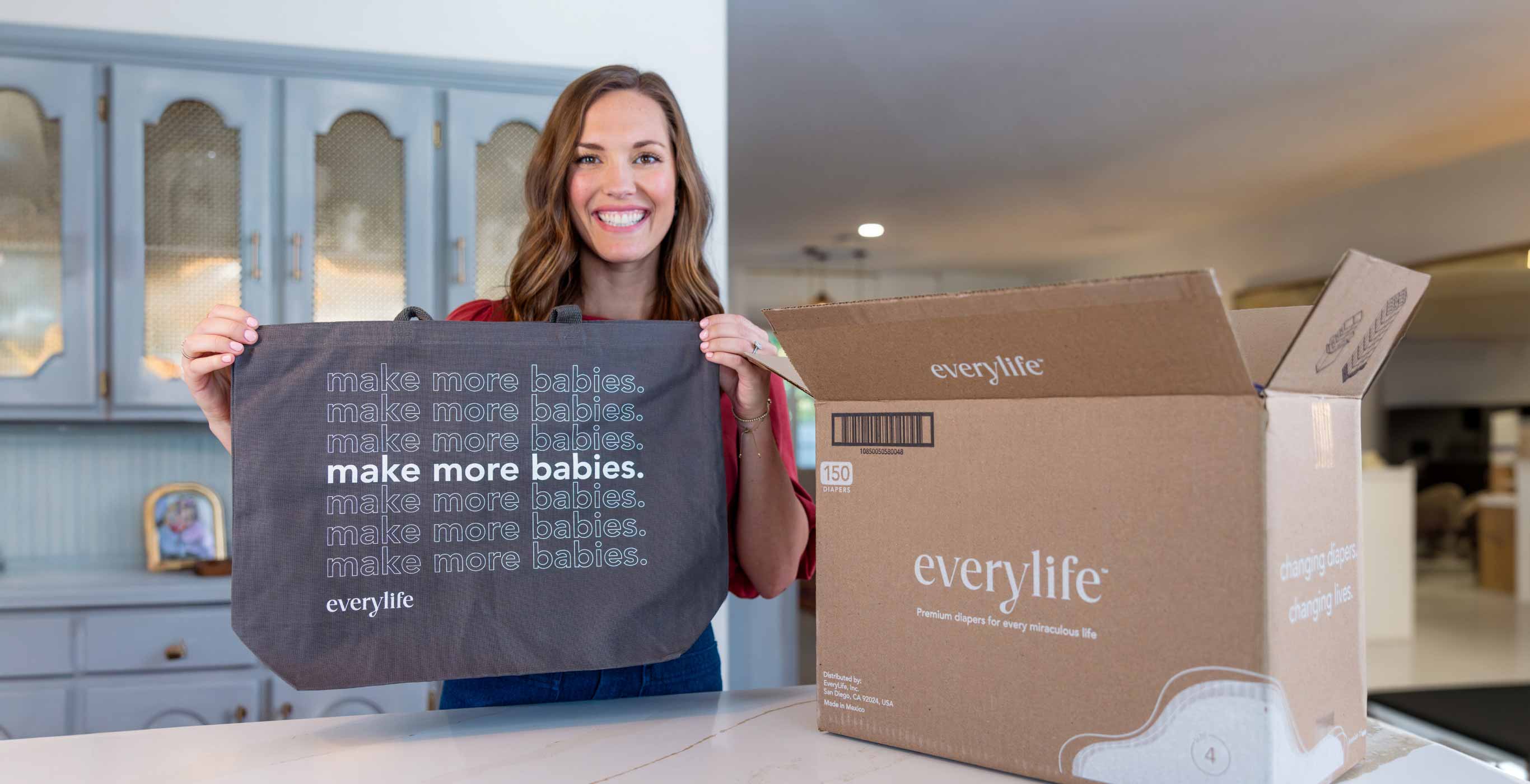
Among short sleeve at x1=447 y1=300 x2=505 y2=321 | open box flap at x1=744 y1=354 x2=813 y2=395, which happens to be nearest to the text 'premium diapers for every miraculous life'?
open box flap at x1=744 y1=354 x2=813 y2=395

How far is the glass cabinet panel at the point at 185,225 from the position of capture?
2.14 meters

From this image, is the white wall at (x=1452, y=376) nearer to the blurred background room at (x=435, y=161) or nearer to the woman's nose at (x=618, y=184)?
the blurred background room at (x=435, y=161)

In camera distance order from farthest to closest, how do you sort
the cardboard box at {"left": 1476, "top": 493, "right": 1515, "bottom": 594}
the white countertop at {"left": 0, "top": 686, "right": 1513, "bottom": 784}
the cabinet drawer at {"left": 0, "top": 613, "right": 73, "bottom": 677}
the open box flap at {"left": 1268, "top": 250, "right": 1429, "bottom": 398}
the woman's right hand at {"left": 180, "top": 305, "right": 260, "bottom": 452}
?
1. the cardboard box at {"left": 1476, "top": 493, "right": 1515, "bottom": 594}
2. the cabinet drawer at {"left": 0, "top": 613, "right": 73, "bottom": 677}
3. the woman's right hand at {"left": 180, "top": 305, "right": 260, "bottom": 452}
4. the white countertop at {"left": 0, "top": 686, "right": 1513, "bottom": 784}
5. the open box flap at {"left": 1268, "top": 250, "right": 1429, "bottom": 398}

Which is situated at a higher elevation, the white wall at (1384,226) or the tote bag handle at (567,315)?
the white wall at (1384,226)

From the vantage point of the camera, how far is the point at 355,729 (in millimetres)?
799

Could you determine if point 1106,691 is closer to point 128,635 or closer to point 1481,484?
point 128,635

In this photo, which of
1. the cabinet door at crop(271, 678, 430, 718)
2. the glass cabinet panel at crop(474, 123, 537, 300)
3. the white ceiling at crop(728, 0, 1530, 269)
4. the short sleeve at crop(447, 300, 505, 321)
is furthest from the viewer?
the white ceiling at crop(728, 0, 1530, 269)

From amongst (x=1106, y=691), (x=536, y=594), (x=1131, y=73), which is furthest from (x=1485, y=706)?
(x=536, y=594)

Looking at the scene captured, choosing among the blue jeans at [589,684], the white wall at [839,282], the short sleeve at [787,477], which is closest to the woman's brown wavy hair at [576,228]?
the short sleeve at [787,477]

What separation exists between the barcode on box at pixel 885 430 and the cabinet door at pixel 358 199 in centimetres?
170

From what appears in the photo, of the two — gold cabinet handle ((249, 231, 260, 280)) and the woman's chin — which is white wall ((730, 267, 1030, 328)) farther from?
the woman's chin

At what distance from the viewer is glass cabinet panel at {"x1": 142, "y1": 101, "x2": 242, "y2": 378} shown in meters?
2.14

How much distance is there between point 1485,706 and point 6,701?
3.37 meters

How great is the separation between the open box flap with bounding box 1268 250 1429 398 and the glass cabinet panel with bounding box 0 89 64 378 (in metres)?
2.37
